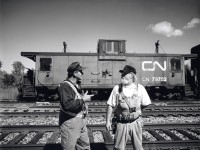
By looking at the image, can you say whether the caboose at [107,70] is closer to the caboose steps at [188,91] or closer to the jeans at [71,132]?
the caboose steps at [188,91]

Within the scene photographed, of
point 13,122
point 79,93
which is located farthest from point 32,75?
point 79,93

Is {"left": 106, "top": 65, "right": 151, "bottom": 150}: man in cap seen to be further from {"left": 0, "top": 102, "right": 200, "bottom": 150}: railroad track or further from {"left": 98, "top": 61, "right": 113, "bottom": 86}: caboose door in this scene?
{"left": 98, "top": 61, "right": 113, "bottom": 86}: caboose door

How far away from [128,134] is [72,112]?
3.18ft

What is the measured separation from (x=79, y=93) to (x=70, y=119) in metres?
0.42

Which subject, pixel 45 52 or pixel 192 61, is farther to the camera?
pixel 192 61

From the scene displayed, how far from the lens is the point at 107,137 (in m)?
5.03

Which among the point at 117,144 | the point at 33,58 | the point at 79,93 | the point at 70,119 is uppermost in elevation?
the point at 33,58

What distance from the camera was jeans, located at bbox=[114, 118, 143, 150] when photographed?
121 inches

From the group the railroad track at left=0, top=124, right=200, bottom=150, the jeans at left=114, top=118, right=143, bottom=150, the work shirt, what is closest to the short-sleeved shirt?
the jeans at left=114, top=118, right=143, bottom=150

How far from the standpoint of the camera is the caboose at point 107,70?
13.6m

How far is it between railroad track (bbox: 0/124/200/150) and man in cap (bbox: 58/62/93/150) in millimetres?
1555

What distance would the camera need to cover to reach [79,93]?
304 centimetres

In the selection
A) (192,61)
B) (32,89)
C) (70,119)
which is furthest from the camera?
(192,61)

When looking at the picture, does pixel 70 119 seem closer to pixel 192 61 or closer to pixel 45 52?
pixel 45 52
